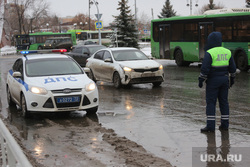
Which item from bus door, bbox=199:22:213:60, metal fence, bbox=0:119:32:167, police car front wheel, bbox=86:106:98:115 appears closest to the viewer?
metal fence, bbox=0:119:32:167

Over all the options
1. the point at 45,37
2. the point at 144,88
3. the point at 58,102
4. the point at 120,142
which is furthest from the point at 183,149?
the point at 45,37

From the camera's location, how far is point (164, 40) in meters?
27.0

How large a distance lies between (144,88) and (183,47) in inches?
405

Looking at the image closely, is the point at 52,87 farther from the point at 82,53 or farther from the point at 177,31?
the point at 177,31

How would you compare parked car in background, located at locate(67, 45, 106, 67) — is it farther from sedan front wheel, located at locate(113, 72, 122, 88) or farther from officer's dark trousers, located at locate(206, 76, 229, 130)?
officer's dark trousers, located at locate(206, 76, 229, 130)

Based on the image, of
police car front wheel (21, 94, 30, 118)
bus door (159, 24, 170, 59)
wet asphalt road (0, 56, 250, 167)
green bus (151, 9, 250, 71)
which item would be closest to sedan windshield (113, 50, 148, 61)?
wet asphalt road (0, 56, 250, 167)

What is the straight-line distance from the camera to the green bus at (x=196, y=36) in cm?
2054

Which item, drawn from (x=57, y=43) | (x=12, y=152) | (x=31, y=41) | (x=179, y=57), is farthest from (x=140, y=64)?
(x=31, y=41)

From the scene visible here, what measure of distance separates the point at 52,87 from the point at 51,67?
4.90ft

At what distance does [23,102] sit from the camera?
10125 millimetres

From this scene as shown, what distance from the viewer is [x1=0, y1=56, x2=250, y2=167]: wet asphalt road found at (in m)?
7.00

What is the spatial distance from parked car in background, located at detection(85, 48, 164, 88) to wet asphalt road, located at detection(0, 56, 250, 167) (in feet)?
1.89

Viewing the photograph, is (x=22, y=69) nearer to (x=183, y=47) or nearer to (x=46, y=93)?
(x=46, y=93)

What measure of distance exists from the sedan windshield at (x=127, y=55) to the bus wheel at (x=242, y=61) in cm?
642
